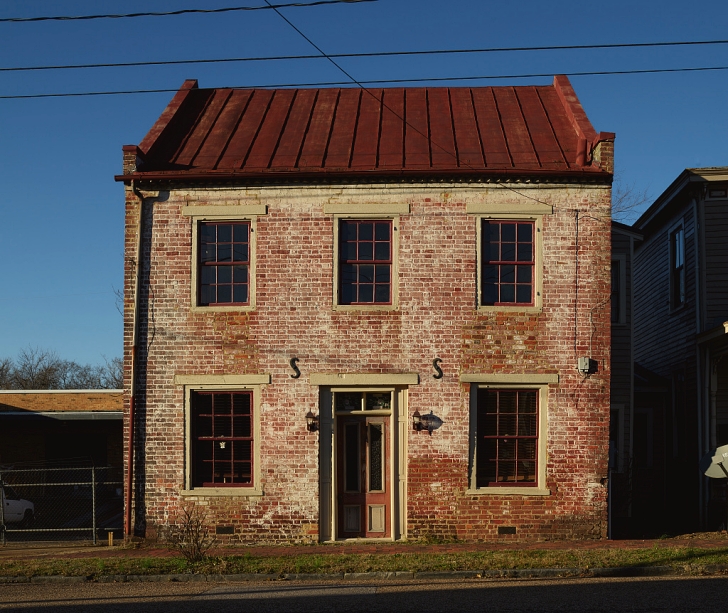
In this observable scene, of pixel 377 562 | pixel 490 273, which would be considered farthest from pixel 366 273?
pixel 377 562

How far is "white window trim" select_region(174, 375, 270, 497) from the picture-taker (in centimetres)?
1512

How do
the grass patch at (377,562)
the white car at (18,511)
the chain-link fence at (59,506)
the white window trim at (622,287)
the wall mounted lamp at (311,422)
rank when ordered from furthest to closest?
the white car at (18,511) < the chain-link fence at (59,506) < the white window trim at (622,287) < the wall mounted lamp at (311,422) < the grass patch at (377,562)

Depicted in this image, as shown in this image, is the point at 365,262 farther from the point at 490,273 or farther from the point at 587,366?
the point at 587,366

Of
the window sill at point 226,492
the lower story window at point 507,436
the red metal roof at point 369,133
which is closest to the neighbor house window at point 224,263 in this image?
the red metal roof at point 369,133

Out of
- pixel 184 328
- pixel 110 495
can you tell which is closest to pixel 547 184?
pixel 184 328

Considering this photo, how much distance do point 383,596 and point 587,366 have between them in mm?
6273

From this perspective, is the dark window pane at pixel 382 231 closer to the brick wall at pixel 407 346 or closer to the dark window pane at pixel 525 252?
the brick wall at pixel 407 346

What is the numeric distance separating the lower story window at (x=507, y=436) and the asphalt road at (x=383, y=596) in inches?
146

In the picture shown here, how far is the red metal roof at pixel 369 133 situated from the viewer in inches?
615

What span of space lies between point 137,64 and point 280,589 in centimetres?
865

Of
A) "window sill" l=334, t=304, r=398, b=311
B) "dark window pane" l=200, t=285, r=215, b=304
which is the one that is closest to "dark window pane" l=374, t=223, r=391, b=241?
"window sill" l=334, t=304, r=398, b=311

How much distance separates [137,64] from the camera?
46.6ft

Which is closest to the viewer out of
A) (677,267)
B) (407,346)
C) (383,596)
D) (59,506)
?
(383,596)

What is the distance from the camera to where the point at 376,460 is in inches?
606
